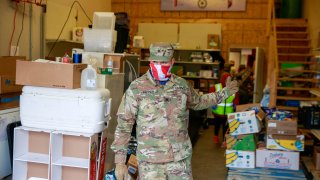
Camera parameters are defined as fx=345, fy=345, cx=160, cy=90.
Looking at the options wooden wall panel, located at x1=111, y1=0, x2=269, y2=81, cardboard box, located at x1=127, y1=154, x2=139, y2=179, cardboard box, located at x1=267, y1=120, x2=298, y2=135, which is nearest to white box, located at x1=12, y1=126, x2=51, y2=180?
cardboard box, located at x1=127, y1=154, x2=139, y2=179

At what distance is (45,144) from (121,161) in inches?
57.2

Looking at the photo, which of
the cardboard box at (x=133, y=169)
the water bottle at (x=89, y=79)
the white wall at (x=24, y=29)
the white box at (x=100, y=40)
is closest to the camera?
the cardboard box at (x=133, y=169)

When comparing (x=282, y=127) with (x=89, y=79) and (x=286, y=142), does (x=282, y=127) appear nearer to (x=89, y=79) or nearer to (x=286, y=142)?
(x=286, y=142)

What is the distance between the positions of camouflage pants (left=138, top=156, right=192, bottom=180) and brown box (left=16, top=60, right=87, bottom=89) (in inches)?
51.2

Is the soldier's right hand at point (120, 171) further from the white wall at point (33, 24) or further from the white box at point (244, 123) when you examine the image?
the white wall at point (33, 24)

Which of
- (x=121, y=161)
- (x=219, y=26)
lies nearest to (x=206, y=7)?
(x=219, y=26)

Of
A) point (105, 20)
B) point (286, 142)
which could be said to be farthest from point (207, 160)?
point (105, 20)

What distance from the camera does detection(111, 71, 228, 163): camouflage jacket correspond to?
2.28m

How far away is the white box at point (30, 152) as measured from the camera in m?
3.38

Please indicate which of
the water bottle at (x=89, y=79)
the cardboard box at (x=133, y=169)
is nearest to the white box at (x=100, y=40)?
the water bottle at (x=89, y=79)

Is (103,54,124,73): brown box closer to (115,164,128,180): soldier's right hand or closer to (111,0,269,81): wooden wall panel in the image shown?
(115,164,128,180): soldier's right hand

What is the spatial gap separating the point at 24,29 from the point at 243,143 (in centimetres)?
382

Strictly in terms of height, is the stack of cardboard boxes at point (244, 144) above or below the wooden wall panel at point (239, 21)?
below

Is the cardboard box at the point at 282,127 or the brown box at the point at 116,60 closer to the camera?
the brown box at the point at 116,60
